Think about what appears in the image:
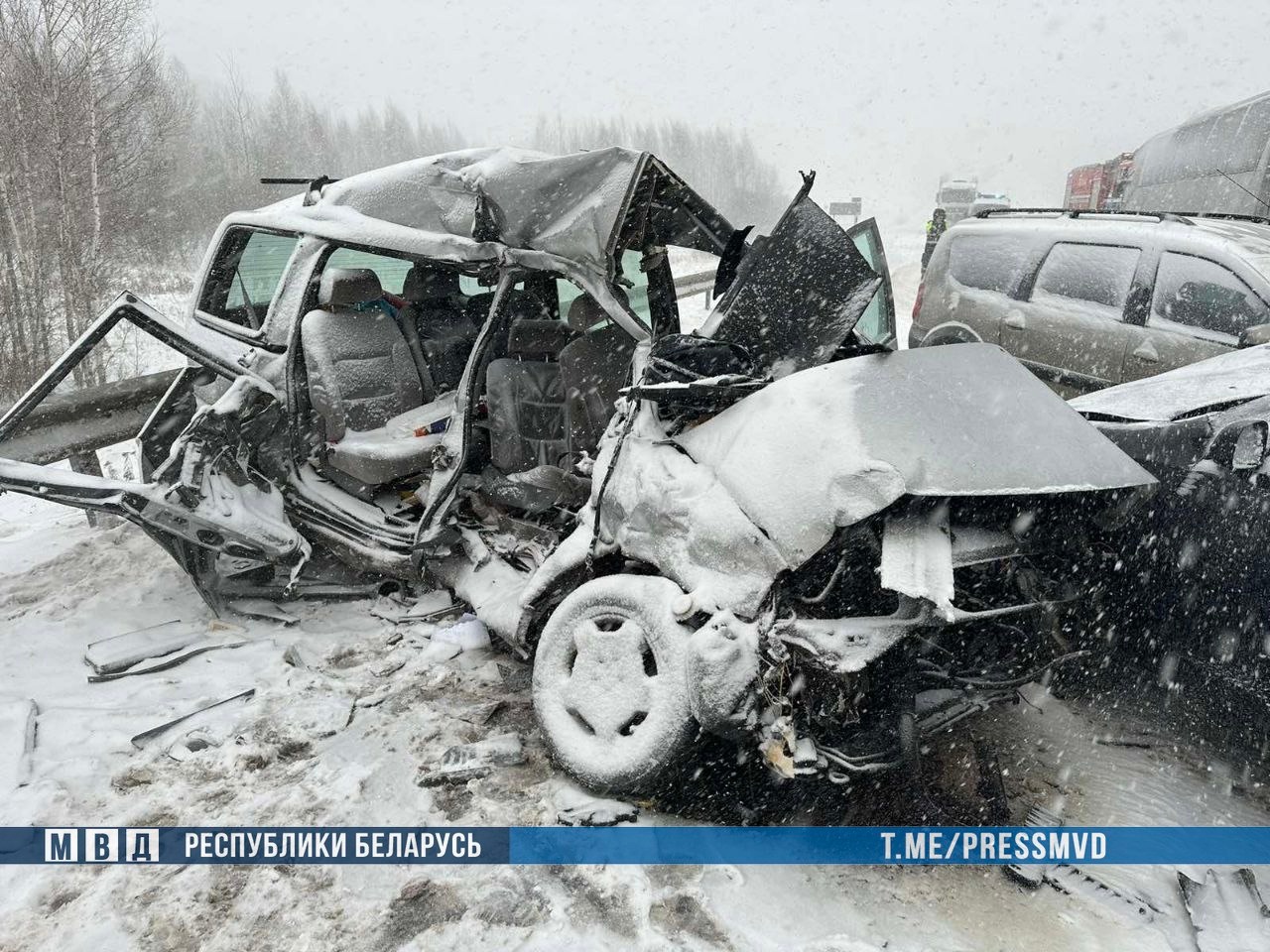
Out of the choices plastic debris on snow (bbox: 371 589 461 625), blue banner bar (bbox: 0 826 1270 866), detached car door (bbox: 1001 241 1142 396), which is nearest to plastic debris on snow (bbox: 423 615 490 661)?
plastic debris on snow (bbox: 371 589 461 625)

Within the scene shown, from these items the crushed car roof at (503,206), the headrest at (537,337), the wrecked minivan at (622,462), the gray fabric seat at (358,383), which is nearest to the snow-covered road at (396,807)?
the wrecked minivan at (622,462)

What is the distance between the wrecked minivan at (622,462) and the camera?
8.09 ft

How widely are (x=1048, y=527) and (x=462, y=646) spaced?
8.56 feet

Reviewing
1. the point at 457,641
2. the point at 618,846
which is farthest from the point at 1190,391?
the point at 457,641

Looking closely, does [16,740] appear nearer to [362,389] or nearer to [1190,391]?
[362,389]

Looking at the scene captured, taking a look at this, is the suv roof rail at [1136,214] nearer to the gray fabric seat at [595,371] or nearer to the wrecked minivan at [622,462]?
the wrecked minivan at [622,462]

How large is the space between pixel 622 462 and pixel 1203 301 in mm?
4466

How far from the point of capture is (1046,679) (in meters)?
3.60

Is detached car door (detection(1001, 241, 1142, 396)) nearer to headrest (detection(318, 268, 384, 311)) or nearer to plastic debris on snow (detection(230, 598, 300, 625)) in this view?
headrest (detection(318, 268, 384, 311))

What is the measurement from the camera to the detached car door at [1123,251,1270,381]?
5.09 metres

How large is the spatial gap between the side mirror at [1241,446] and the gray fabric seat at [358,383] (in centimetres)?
337

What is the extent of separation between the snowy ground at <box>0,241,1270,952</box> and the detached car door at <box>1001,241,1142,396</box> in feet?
10.0

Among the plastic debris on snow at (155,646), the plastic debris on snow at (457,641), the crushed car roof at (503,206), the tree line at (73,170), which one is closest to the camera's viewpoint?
the crushed car roof at (503,206)

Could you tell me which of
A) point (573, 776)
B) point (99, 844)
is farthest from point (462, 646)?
point (99, 844)
